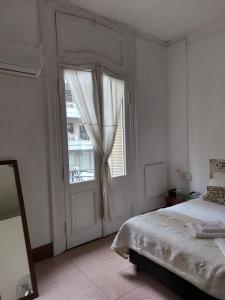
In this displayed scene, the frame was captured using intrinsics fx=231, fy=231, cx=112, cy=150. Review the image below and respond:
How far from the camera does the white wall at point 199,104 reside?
3.27 m

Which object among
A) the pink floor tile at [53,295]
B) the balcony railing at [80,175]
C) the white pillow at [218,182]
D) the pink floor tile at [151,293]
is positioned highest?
the balcony railing at [80,175]

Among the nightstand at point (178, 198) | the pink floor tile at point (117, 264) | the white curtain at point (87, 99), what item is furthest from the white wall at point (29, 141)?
the nightstand at point (178, 198)

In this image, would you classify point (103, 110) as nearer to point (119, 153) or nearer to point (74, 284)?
point (119, 153)

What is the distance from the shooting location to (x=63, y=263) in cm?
253

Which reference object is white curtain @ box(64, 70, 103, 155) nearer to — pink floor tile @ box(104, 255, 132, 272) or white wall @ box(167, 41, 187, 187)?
pink floor tile @ box(104, 255, 132, 272)

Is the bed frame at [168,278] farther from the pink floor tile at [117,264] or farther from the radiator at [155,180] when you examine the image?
the radiator at [155,180]

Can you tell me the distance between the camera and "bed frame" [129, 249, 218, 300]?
1695 mm

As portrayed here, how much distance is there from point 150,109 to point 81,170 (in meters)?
1.54

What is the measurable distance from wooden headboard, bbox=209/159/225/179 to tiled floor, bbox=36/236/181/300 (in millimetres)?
1810

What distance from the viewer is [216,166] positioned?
3320 millimetres

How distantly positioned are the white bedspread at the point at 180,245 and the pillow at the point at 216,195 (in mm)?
121

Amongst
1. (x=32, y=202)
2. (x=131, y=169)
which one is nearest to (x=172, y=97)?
(x=131, y=169)

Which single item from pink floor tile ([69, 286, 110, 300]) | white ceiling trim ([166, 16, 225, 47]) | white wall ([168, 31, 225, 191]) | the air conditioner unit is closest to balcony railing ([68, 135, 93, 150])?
the air conditioner unit

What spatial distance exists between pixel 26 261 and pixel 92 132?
157cm
